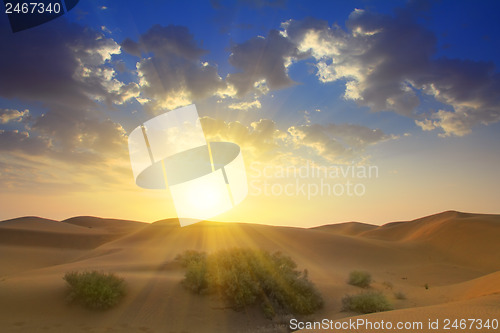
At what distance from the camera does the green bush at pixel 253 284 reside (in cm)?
1076

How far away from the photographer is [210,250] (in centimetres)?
2705

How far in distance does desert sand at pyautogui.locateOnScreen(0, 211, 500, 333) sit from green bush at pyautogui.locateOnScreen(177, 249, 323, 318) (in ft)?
1.50

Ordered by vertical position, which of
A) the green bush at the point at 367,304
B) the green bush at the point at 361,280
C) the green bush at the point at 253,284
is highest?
the green bush at the point at 253,284

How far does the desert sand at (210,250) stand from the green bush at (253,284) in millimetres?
457

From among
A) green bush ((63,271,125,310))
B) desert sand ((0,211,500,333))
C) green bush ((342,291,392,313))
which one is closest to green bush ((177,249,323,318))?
desert sand ((0,211,500,333))

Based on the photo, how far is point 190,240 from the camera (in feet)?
111

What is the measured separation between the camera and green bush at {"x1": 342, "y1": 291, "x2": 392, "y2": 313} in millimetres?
10391

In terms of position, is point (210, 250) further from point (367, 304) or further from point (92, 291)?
point (367, 304)

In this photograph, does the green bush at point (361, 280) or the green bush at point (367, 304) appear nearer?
the green bush at point (367, 304)

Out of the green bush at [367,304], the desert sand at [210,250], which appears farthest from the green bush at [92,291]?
the green bush at [367,304]
